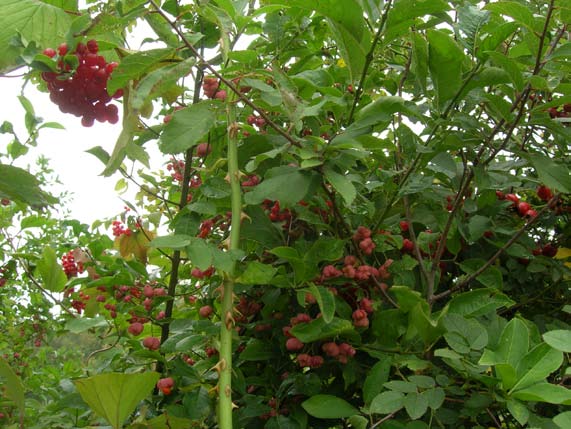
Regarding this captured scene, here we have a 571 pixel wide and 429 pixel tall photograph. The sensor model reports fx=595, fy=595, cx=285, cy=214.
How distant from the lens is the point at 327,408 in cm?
101

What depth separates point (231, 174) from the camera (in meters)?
1.00

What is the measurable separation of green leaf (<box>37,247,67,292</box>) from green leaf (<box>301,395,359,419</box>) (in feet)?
2.48

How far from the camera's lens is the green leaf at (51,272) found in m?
1.43

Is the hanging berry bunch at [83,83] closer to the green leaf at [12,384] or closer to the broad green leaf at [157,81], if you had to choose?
the broad green leaf at [157,81]

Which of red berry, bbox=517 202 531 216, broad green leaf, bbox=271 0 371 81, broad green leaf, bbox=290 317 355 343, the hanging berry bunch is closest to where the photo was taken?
broad green leaf, bbox=271 0 371 81

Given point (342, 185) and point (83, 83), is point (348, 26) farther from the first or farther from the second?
point (83, 83)

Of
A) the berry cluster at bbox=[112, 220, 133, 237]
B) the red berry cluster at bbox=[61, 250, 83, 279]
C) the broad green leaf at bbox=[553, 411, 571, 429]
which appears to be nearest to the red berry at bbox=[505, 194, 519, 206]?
the broad green leaf at bbox=[553, 411, 571, 429]

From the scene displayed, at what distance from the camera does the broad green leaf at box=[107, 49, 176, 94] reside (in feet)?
3.07

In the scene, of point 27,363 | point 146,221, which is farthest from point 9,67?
point 27,363

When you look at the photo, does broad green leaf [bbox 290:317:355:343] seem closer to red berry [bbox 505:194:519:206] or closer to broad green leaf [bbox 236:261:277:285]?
broad green leaf [bbox 236:261:277:285]

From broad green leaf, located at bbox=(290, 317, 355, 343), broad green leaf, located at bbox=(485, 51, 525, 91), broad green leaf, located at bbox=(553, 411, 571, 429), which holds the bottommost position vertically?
broad green leaf, located at bbox=(553, 411, 571, 429)

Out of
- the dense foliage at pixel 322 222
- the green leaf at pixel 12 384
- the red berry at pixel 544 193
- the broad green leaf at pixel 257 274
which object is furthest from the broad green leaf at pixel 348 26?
the green leaf at pixel 12 384

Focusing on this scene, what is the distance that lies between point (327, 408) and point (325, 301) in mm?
194

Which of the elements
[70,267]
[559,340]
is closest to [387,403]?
[559,340]
